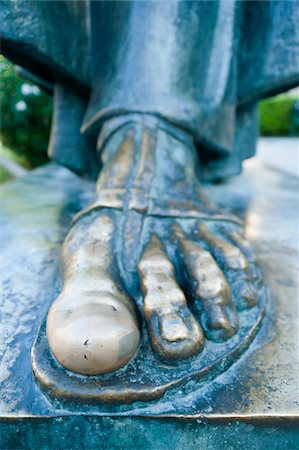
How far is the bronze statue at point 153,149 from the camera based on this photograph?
0.95 metres

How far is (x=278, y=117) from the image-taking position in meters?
11.7

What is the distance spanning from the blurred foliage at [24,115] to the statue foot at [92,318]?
190 inches

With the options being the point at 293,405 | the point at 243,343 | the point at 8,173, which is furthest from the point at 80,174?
the point at 8,173

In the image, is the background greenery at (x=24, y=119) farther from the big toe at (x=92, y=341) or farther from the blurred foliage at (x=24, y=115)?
the big toe at (x=92, y=341)

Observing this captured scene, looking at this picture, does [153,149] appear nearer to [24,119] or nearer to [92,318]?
[92,318]

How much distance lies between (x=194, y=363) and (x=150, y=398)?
0.41ft

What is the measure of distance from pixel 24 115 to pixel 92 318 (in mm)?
5206

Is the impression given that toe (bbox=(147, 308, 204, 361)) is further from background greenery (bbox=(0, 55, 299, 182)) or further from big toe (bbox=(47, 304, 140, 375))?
background greenery (bbox=(0, 55, 299, 182))

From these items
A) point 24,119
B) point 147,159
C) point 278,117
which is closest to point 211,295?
point 147,159

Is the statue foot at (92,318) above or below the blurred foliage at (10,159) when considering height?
above

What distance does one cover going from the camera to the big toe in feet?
2.69

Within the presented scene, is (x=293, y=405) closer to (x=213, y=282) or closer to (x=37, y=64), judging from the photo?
(x=213, y=282)

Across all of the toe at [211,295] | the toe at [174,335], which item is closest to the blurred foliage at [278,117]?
the toe at [211,295]

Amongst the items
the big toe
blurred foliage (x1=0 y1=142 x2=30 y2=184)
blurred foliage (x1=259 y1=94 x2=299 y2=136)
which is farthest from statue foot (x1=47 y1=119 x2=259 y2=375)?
blurred foliage (x1=259 y1=94 x2=299 y2=136)
